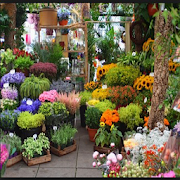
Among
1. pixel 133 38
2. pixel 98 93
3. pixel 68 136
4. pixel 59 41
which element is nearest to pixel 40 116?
pixel 68 136

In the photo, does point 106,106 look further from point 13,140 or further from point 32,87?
point 13,140

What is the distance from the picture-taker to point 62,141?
12.6ft

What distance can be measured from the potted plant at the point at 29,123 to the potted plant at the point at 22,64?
1.20m

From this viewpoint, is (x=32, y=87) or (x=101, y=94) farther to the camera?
(x=101, y=94)

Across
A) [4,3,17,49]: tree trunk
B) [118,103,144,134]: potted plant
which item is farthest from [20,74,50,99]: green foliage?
[4,3,17,49]: tree trunk

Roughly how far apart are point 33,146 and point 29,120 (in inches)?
14.1

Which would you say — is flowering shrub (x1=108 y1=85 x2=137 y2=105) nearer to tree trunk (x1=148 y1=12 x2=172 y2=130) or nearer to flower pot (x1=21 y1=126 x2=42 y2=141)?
tree trunk (x1=148 y1=12 x2=172 y2=130)

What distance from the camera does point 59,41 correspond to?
21.6 feet

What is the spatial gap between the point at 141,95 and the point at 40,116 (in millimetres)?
1608

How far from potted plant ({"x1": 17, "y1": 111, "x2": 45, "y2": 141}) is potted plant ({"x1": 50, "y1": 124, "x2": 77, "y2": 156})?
25 cm

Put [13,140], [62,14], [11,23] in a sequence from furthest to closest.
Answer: [62,14] → [11,23] → [13,140]

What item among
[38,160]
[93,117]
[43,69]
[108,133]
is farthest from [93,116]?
[43,69]

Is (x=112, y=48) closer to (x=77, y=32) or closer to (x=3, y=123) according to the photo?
(x=77, y=32)

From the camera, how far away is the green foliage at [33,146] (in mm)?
3547
